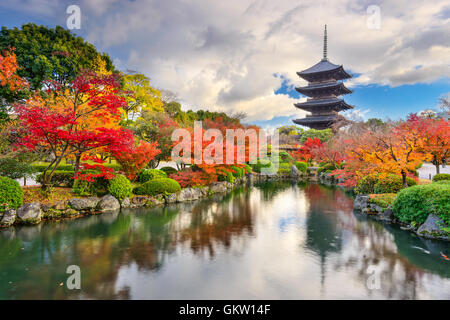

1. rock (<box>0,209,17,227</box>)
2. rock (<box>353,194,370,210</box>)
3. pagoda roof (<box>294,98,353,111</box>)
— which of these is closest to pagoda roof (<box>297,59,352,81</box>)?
pagoda roof (<box>294,98,353,111</box>)

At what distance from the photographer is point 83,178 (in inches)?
323

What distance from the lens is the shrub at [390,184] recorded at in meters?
9.02

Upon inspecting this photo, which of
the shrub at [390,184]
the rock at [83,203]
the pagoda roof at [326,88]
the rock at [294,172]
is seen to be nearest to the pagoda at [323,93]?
the pagoda roof at [326,88]

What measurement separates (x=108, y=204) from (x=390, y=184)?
10.1 meters

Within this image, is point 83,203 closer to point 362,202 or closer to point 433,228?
point 362,202

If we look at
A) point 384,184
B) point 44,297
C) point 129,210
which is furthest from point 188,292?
point 384,184

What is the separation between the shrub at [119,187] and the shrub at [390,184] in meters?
9.33

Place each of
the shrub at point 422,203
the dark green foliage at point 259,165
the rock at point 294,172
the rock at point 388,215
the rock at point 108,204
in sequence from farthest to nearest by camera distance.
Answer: the dark green foliage at point 259,165 → the rock at point 294,172 → the rock at point 108,204 → the rock at point 388,215 → the shrub at point 422,203

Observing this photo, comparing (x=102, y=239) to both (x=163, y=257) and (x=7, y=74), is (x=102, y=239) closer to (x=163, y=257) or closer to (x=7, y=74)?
(x=163, y=257)

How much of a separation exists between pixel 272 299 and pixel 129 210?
644cm

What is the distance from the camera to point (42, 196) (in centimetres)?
754

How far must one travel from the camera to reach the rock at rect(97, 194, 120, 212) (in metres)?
8.19

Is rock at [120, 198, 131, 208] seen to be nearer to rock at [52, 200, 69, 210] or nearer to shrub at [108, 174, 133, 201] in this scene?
shrub at [108, 174, 133, 201]

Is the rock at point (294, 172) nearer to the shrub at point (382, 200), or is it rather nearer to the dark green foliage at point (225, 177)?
the dark green foliage at point (225, 177)
